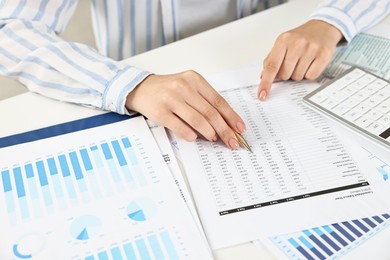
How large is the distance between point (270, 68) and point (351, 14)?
0.24 metres

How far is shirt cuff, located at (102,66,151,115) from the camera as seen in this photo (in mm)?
753

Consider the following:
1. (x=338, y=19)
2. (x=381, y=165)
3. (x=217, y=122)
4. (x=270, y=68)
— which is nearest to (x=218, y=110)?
(x=217, y=122)

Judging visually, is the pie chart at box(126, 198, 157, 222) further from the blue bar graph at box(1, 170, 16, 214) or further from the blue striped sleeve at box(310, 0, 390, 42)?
the blue striped sleeve at box(310, 0, 390, 42)

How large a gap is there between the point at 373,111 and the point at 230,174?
0.25 m

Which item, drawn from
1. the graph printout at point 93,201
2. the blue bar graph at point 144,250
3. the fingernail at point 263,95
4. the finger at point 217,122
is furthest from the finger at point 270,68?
the blue bar graph at point 144,250

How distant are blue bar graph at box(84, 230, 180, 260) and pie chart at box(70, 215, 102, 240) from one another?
0.03m

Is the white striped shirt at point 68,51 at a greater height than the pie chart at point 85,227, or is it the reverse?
the white striped shirt at point 68,51

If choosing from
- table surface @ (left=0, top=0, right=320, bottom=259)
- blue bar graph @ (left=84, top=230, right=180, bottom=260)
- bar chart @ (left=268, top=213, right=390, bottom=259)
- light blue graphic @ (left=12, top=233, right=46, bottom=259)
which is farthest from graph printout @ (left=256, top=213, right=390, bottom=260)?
table surface @ (left=0, top=0, right=320, bottom=259)

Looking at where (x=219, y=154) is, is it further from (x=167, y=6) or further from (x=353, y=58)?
(x=167, y=6)

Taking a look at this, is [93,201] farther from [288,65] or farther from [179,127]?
[288,65]

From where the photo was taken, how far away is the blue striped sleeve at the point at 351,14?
897 millimetres

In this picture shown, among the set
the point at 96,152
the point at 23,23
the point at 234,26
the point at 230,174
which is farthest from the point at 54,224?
the point at 234,26

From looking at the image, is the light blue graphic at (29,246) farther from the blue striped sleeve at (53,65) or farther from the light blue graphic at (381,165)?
the light blue graphic at (381,165)

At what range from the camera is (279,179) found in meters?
0.63
